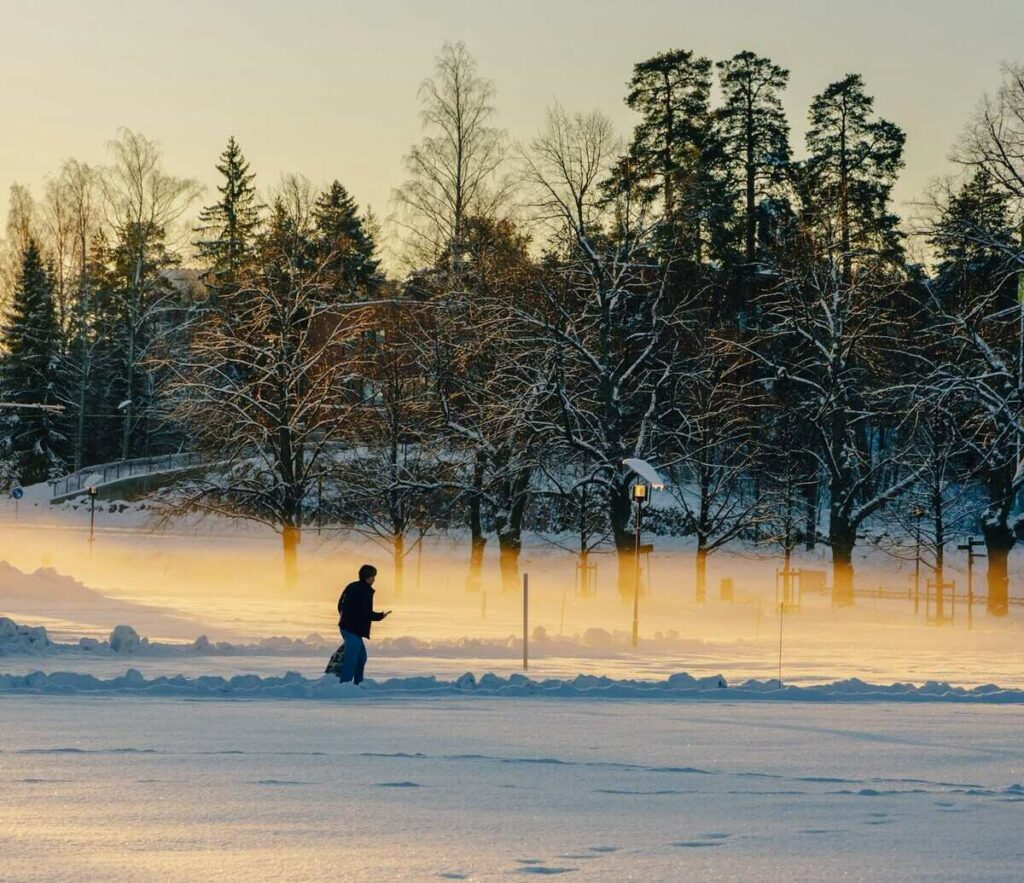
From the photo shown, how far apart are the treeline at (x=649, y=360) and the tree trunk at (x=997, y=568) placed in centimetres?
7

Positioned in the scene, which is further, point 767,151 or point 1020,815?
point 767,151

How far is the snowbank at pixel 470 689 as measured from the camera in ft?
53.9

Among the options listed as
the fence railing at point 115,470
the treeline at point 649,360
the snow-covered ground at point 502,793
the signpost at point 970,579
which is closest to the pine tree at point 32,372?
the fence railing at point 115,470

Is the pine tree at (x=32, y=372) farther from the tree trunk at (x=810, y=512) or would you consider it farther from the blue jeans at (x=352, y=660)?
the blue jeans at (x=352, y=660)

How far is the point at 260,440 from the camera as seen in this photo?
45531 mm

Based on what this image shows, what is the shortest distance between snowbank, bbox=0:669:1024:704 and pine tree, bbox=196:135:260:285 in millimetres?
58806

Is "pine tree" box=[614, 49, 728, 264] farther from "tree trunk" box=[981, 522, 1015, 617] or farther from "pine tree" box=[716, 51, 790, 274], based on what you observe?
"tree trunk" box=[981, 522, 1015, 617]

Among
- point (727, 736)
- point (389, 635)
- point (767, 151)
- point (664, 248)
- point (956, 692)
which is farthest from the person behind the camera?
point (767, 151)

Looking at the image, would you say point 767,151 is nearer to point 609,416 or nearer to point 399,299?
point 399,299

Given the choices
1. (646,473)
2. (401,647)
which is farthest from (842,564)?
(401,647)

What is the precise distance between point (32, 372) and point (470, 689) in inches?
2561

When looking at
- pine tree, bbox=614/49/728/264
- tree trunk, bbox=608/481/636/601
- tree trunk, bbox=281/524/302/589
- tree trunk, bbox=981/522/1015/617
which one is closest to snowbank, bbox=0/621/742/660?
tree trunk, bbox=608/481/636/601

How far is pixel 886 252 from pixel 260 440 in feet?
65.1

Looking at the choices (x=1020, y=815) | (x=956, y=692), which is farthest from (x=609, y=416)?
(x=1020, y=815)
